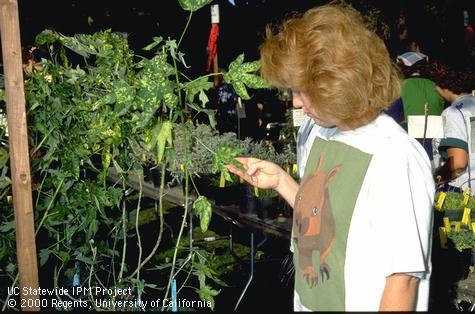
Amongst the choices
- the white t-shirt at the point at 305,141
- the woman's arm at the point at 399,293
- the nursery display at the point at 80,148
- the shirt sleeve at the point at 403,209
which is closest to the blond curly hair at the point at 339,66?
the shirt sleeve at the point at 403,209

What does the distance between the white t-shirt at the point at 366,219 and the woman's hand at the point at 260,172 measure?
0.95 feet

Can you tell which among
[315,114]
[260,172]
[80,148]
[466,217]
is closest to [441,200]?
[466,217]

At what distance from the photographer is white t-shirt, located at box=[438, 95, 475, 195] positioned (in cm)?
379

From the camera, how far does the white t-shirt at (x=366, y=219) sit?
53.1 inches

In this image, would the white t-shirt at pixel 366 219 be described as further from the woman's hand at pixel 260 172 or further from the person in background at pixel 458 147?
the person in background at pixel 458 147

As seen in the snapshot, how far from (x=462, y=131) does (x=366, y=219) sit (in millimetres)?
2614

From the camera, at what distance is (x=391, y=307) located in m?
1.32

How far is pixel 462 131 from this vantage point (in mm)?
3811

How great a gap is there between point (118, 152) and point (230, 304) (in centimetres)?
188

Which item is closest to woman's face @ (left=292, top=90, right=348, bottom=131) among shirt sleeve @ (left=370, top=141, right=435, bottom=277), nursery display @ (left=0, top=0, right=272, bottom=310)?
shirt sleeve @ (left=370, top=141, right=435, bottom=277)

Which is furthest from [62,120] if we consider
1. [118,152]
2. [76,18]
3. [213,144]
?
[76,18]

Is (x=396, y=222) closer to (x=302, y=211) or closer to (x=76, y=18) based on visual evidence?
(x=302, y=211)

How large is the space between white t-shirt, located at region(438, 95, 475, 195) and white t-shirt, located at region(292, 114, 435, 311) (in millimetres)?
2425

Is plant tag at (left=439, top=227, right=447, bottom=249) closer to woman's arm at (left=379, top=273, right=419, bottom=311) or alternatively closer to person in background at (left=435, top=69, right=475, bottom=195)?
person in background at (left=435, top=69, right=475, bottom=195)
